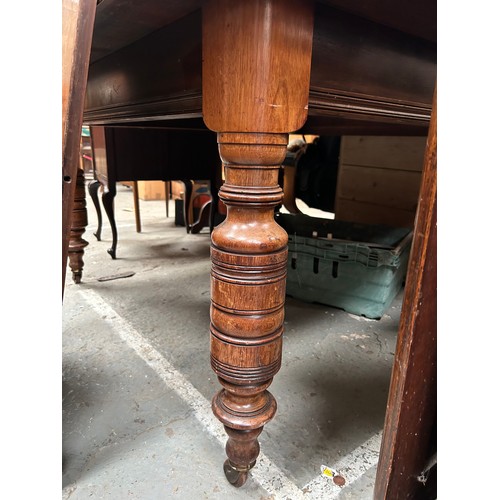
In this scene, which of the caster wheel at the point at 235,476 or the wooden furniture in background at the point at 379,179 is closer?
the caster wheel at the point at 235,476

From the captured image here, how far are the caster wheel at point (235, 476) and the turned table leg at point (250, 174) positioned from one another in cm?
3

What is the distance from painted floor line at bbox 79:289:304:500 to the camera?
0.72 metres

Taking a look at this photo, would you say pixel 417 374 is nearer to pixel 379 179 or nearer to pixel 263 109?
pixel 263 109

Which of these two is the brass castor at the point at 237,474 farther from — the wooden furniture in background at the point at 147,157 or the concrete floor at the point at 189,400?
the wooden furniture in background at the point at 147,157

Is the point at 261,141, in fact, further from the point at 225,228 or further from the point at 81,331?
the point at 81,331

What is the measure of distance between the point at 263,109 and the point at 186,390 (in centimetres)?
76

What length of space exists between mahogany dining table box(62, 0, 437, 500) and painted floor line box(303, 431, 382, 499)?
0.14 metres

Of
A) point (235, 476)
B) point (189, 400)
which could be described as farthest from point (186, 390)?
point (235, 476)

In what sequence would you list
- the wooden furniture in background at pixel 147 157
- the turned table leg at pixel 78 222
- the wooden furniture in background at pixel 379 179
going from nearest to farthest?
the turned table leg at pixel 78 222 → the wooden furniture in background at pixel 147 157 → the wooden furniture in background at pixel 379 179

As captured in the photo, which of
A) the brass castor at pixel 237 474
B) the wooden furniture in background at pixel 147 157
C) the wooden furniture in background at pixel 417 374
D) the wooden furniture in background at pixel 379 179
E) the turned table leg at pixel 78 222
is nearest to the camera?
the wooden furniture in background at pixel 417 374

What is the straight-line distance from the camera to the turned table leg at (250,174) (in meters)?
0.51

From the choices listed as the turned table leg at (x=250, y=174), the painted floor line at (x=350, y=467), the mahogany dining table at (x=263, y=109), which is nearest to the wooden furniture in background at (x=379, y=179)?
the mahogany dining table at (x=263, y=109)

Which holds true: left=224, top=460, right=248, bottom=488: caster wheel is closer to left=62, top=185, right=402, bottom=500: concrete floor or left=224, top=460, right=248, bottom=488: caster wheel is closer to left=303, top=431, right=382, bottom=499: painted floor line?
left=62, top=185, right=402, bottom=500: concrete floor
